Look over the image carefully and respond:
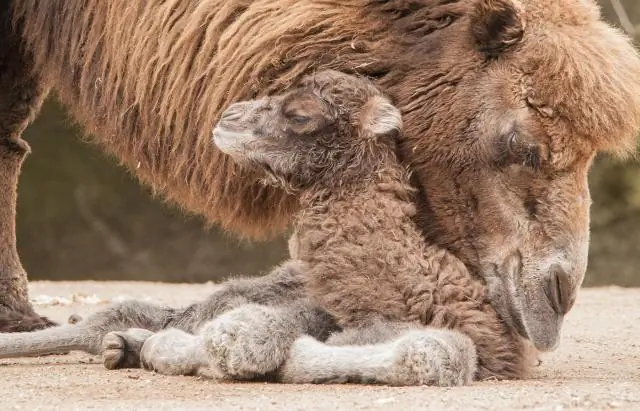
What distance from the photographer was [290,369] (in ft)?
12.0

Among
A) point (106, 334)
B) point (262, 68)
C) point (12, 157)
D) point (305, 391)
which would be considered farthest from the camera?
point (12, 157)

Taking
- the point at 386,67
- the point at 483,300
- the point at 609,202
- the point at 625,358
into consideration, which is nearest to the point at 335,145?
the point at 386,67

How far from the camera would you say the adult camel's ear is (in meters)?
3.88

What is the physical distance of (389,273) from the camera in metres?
3.76

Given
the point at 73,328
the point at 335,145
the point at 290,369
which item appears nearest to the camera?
the point at 290,369

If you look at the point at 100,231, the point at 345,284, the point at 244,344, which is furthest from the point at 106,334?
the point at 100,231

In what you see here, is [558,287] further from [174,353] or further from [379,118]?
[174,353]

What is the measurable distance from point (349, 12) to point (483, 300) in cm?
99

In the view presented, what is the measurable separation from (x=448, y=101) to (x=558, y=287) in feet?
2.13

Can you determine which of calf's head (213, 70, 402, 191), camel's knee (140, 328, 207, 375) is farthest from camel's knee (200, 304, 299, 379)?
calf's head (213, 70, 402, 191)

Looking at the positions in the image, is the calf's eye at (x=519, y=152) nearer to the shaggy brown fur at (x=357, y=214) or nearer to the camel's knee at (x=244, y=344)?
the shaggy brown fur at (x=357, y=214)

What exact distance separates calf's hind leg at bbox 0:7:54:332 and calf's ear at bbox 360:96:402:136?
1778mm

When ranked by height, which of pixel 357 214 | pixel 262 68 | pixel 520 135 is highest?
pixel 262 68

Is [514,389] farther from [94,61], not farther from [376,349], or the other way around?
[94,61]
